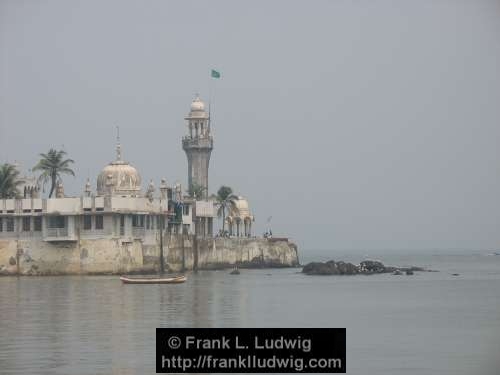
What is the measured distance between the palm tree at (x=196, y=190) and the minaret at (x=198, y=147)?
1.02 ft

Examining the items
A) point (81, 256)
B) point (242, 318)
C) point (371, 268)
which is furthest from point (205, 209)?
point (242, 318)

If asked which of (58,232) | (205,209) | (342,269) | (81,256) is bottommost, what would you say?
(342,269)

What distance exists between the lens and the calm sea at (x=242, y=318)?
45750 millimetres

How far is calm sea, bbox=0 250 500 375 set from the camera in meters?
45.8

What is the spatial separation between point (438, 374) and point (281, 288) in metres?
51.3

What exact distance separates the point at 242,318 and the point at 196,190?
67.4 meters

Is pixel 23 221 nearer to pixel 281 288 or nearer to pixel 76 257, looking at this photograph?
pixel 76 257

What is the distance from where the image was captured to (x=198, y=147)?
438ft

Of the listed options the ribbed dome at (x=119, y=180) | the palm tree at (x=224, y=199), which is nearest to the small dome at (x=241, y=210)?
the palm tree at (x=224, y=199)

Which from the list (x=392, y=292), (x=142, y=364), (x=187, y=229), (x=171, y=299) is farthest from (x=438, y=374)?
(x=187, y=229)

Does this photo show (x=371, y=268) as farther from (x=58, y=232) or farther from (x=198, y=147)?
(x=58, y=232)

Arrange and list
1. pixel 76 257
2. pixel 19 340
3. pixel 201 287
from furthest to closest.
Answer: pixel 76 257 < pixel 201 287 < pixel 19 340

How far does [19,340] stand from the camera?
2030 inches

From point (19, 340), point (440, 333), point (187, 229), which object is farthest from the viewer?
point (187, 229)
